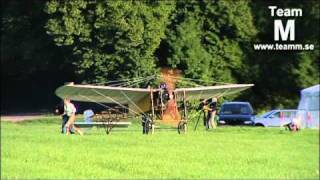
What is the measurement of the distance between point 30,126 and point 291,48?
2.42m

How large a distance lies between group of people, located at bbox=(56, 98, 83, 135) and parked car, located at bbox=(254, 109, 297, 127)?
1576 millimetres

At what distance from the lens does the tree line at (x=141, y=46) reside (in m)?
6.51

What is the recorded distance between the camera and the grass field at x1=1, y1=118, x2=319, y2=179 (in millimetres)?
5902

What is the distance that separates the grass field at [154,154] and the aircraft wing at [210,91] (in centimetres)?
31

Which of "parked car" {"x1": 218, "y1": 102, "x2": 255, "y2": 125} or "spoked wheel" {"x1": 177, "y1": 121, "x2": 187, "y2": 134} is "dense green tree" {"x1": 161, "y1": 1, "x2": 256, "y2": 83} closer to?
"parked car" {"x1": 218, "y1": 102, "x2": 255, "y2": 125}

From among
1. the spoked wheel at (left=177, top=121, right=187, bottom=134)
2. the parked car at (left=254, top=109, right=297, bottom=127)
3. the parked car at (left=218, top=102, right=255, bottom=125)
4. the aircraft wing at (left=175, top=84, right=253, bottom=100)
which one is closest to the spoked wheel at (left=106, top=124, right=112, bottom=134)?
the spoked wheel at (left=177, top=121, right=187, bottom=134)

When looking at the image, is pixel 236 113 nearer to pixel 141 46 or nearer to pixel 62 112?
pixel 141 46

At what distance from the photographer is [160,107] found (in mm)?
6016

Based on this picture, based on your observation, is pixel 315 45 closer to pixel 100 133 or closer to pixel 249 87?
pixel 249 87

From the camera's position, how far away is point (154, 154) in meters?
6.21

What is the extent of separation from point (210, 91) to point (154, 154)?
707mm

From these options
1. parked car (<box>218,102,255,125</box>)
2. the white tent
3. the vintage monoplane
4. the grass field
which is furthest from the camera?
the white tent

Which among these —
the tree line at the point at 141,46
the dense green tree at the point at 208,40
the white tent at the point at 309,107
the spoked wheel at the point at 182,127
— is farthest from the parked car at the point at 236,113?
the white tent at the point at 309,107

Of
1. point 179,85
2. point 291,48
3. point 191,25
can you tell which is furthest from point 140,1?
point 291,48
